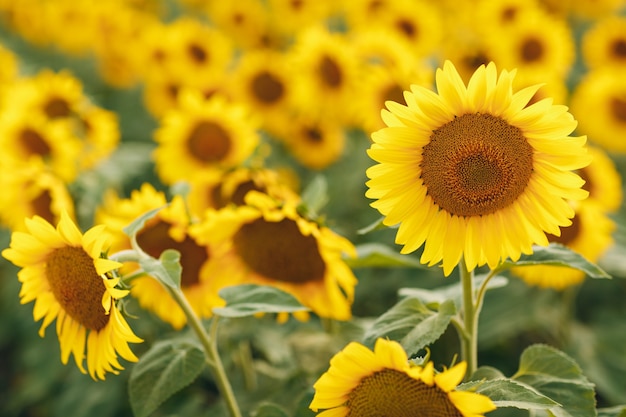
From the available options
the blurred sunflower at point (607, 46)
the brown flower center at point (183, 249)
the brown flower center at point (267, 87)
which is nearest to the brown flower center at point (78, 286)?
the brown flower center at point (183, 249)

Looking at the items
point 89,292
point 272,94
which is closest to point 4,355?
point 272,94

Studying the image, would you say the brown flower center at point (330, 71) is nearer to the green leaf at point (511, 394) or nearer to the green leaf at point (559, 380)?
the green leaf at point (559, 380)

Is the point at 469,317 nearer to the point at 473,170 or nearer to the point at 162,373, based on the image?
the point at 473,170

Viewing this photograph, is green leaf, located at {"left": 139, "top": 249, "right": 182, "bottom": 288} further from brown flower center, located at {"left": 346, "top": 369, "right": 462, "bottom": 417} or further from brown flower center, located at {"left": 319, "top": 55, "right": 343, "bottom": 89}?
brown flower center, located at {"left": 319, "top": 55, "right": 343, "bottom": 89}

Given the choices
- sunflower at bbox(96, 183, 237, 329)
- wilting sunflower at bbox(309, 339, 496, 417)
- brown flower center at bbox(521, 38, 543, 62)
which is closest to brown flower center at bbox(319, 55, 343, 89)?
brown flower center at bbox(521, 38, 543, 62)

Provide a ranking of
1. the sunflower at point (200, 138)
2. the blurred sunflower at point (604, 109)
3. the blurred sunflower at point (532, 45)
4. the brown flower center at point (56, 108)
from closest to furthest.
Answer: the sunflower at point (200, 138) < the brown flower center at point (56, 108) < the blurred sunflower at point (604, 109) < the blurred sunflower at point (532, 45)
